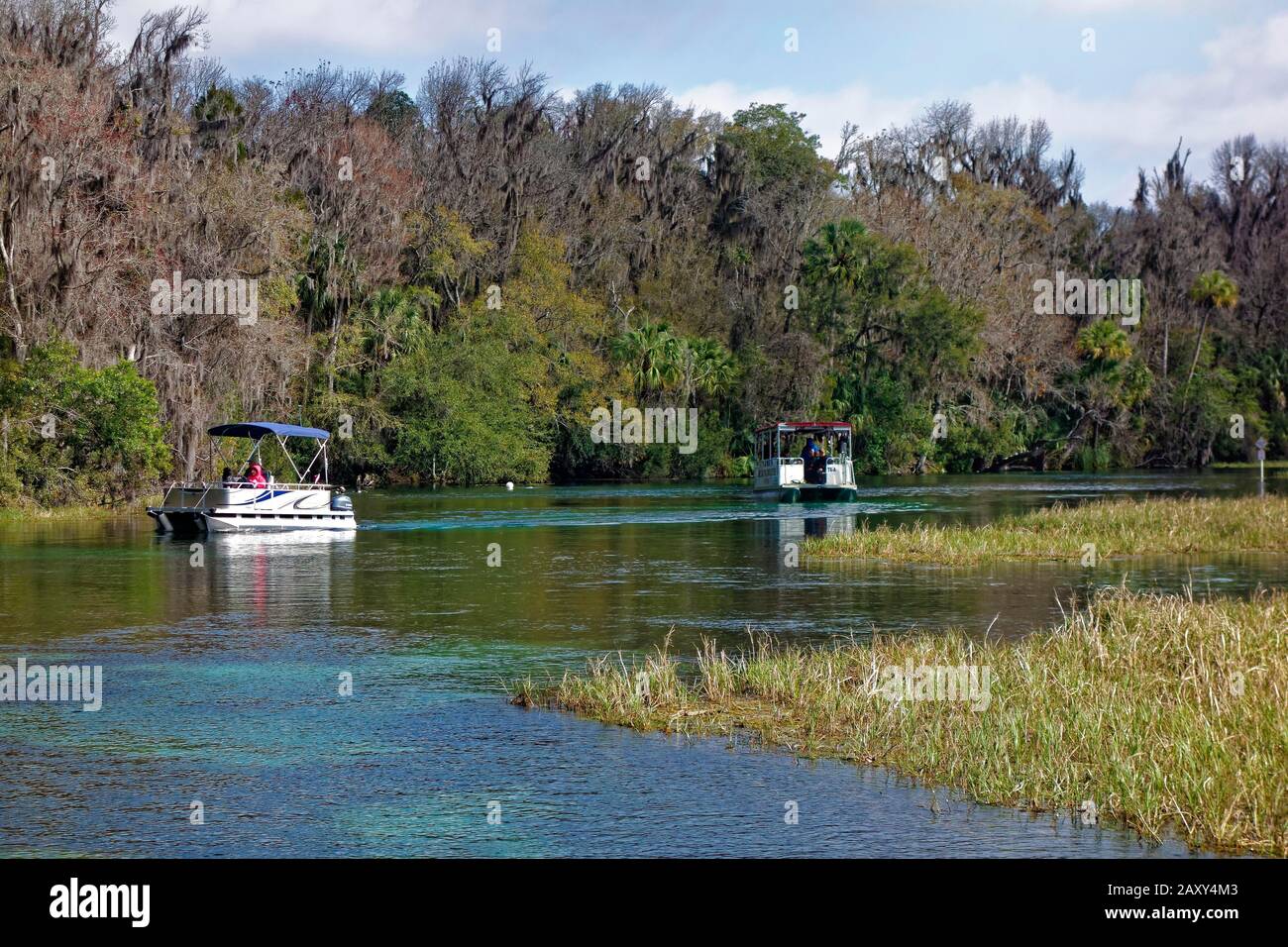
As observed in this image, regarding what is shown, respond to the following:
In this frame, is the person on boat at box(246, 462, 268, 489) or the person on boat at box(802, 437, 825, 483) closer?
the person on boat at box(246, 462, 268, 489)

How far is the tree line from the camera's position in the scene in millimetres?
53562

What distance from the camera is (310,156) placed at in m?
76.9

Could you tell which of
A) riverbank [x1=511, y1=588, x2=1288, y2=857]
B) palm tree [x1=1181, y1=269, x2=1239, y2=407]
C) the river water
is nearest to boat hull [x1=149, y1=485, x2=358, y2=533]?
the river water

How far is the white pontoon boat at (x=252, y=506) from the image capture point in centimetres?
4450

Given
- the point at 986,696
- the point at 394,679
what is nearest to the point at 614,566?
the point at 394,679

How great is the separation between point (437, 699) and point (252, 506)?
1191 inches

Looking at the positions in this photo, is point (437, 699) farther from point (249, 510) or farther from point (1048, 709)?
point (249, 510)

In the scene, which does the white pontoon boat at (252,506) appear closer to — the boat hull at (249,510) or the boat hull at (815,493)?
the boat hull at (249,510)

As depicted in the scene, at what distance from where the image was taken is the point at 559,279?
291 feet

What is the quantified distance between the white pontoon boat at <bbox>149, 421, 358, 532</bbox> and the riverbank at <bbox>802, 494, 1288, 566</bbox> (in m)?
15.4

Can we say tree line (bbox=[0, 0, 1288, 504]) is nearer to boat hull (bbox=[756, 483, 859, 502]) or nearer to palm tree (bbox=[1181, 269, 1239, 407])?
palm tree (bbox=[1181, 269, 1239, 407])

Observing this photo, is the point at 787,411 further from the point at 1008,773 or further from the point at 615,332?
the point at 1008,773

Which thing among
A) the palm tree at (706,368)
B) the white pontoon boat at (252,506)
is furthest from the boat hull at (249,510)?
the palm tree at (706,368)

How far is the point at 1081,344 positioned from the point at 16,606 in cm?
8495
